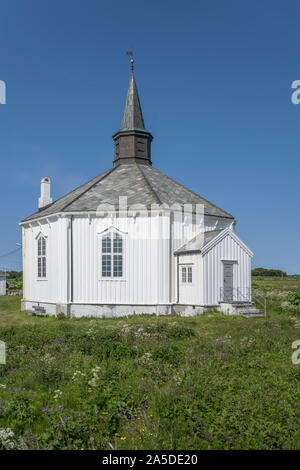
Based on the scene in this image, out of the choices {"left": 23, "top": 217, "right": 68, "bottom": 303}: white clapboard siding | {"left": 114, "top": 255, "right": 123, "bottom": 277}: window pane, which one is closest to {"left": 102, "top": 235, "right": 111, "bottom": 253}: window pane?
{"left": 114, "top": 255, "right": 123, "bottom": 277}: window pane

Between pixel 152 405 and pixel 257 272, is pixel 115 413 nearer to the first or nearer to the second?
pixel 152 405

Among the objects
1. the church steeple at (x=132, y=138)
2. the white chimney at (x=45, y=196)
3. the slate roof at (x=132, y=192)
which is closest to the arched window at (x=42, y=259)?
the slate roof at (x=132, y=192)

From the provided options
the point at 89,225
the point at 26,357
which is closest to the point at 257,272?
the point at 89,225

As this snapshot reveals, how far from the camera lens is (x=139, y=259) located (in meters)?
19.4

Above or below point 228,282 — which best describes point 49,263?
above

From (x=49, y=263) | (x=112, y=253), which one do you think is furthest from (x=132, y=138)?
(x=49, y=263)

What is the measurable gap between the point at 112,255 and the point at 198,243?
4.38m

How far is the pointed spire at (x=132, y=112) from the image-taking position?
2588 centimetres

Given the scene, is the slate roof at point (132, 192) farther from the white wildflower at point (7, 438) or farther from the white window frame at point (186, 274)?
the white wildflower at point (7, 438)

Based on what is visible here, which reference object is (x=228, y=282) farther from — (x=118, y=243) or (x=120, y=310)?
(x=118, y=243)

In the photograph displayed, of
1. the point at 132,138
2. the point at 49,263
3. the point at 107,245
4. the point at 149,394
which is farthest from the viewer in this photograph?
the point at 132,138

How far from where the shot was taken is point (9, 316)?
22156 millimetres

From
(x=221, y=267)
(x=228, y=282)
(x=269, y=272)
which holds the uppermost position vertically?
(x=221, y=267)
